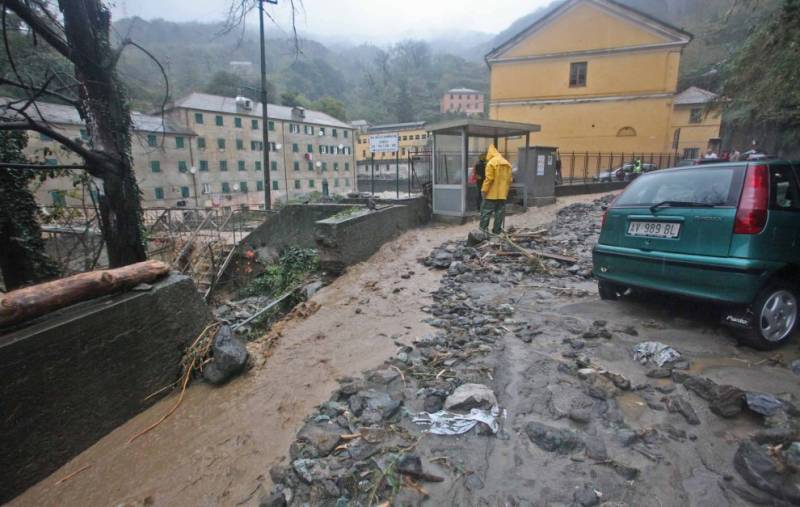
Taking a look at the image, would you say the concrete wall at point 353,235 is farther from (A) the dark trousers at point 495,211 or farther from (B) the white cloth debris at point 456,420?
(B) the white cloth debris at point 456,420

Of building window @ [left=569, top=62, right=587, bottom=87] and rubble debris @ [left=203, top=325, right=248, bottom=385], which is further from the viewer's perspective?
building window @ [left=569, top=62, right=587, bottom=87]

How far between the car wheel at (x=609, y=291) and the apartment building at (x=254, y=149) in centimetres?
3893

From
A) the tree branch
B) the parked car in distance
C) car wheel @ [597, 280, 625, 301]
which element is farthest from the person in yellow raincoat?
the parked car in distance

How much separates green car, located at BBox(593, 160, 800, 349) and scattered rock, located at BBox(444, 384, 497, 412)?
2.15m

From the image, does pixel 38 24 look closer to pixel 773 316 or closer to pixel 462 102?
pixel 773 316

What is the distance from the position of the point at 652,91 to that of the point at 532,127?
17374 mm

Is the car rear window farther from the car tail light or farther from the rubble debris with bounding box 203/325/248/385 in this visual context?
the rubble debris with bounding box 203/325/248/385

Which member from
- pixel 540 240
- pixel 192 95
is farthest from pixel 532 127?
pixel 192 95

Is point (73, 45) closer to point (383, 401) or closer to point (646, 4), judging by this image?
point (383, 401)

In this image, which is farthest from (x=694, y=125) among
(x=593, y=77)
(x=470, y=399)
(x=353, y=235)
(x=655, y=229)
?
(x=470, y=399)

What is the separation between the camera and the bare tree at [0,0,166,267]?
4.66 m

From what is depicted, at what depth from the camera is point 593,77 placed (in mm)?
25266

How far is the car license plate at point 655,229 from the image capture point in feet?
11.6

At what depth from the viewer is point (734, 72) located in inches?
284
